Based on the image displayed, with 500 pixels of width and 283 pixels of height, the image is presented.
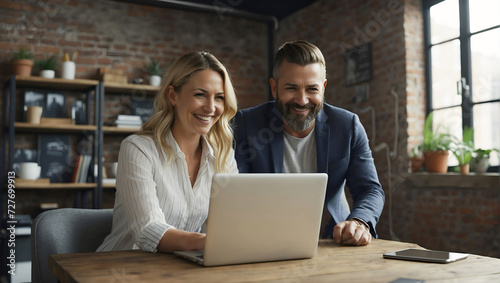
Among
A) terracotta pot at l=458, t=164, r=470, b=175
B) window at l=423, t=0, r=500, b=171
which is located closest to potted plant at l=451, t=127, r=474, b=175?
terracotta pot at l=458, t=164, r=470, b=175

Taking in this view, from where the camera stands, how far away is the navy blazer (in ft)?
6.52

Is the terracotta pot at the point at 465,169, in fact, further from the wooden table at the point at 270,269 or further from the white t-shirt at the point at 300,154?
the wooden table at the point at 270,269

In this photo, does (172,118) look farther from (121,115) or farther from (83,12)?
(83,12)

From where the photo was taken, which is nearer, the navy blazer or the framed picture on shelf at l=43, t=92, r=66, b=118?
the navy blazer

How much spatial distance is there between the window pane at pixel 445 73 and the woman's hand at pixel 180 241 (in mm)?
2995

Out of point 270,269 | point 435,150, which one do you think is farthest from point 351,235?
point 435,150

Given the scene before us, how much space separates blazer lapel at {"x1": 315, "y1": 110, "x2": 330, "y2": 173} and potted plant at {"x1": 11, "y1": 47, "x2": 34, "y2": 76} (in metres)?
3.06

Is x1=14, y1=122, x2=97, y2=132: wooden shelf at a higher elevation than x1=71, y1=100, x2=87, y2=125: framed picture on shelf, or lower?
lower

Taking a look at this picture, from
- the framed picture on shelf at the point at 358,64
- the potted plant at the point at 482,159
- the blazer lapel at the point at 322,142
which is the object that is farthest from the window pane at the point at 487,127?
the blazer lapel at the point at 322,142

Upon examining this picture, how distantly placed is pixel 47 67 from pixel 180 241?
3415mm

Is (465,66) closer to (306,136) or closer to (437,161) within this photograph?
(437,161)

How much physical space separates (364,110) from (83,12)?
2.87 m

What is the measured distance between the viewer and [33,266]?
5.09ft

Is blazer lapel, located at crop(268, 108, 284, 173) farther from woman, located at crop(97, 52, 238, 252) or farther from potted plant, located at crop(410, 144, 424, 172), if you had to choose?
potted plant, located at crop(410, 144, 424, 172)
